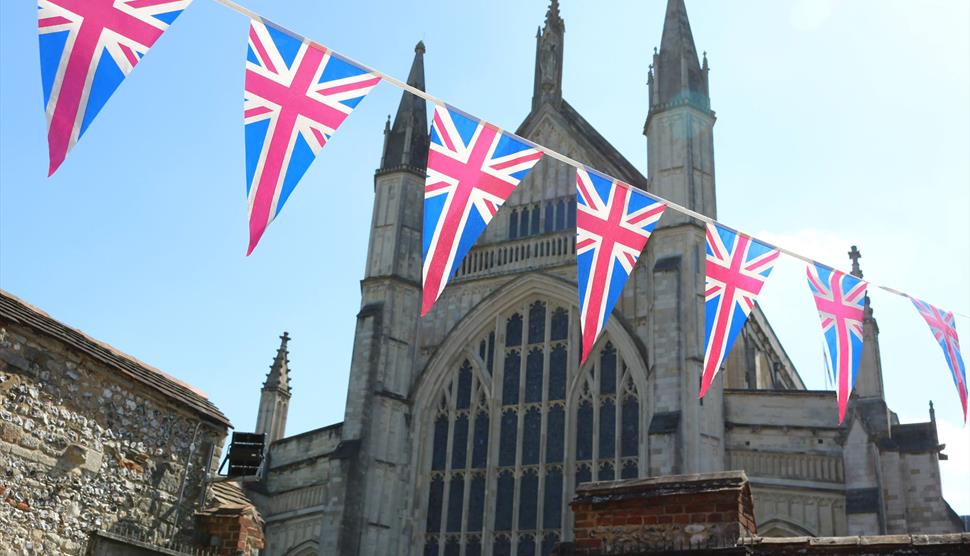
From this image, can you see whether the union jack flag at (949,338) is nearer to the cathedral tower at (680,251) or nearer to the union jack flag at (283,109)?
the cathedral tower at (680,251)

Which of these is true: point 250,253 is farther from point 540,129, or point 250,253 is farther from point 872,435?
point 540,129

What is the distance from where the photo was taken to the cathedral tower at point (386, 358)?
66.4ft

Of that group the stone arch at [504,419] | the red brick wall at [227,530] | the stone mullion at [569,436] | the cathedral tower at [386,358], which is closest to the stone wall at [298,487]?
the cathedral tower at [386,358]

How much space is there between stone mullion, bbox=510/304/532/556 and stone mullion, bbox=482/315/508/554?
0.39 meters

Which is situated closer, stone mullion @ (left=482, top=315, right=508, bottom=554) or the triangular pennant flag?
the triangular pennant flag

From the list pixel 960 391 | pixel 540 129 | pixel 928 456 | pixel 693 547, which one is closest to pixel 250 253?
pixel 693 547

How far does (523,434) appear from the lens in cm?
2022

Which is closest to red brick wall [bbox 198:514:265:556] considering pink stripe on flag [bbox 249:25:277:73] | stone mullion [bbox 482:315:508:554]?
pink stripe on flag [bbox 249:25:277:73]

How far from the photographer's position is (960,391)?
12.3 m

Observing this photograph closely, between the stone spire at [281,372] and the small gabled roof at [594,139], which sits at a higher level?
the small gabled roof at [594,139]

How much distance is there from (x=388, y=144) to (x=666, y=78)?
21.3ft

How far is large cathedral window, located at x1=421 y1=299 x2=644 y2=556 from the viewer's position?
19.3m

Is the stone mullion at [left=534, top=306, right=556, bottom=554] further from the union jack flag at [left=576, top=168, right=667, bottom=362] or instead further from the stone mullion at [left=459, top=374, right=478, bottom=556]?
the union jack flag at [left=576, top=168, right=667, bottom=362]

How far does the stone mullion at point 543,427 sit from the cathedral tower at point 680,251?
2.28 m
